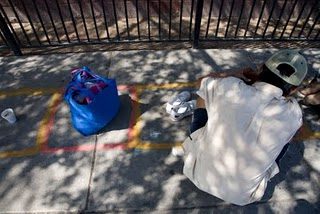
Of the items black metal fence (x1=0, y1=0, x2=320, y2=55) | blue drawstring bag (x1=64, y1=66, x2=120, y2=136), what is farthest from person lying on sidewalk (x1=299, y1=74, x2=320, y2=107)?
blue drawstring bag (x1=64, y1=66, x2=120, y2=136)

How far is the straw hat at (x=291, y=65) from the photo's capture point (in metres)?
2.64

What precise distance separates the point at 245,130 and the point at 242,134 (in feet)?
0.13

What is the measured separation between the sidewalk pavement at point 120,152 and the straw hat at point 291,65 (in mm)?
1172

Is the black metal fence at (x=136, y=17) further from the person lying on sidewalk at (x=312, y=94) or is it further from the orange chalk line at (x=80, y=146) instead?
the person lying on sidewalk at (x=312, y=94)

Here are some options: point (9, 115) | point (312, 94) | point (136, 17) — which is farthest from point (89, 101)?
point (136, 17)

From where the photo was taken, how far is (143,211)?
302cm

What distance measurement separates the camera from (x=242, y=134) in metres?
2.37

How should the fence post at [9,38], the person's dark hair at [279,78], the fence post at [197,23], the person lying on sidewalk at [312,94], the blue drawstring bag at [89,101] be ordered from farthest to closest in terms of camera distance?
the fence post at [9,38]
the fence post at [197,23]
the person lying on sidewalk at [312,94]
the blue drawstring bag at [89,101]
the person's dark hair at [279,78]

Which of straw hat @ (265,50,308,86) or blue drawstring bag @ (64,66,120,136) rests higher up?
straw hat @ (265,50,308,86)

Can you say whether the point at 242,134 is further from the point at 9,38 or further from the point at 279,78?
the point at 9,38

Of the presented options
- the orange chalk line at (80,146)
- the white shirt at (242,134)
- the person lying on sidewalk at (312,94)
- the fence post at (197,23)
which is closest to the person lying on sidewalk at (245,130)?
the white shirt at (242,134)

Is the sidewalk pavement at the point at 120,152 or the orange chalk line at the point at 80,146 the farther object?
the orange chalk line at the point at 80,146

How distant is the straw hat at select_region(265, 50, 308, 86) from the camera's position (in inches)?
104

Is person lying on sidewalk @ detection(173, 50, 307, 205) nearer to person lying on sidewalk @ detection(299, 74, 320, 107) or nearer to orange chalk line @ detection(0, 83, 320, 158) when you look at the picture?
orange chalk line @ detection(0, 83, 320, 158)
